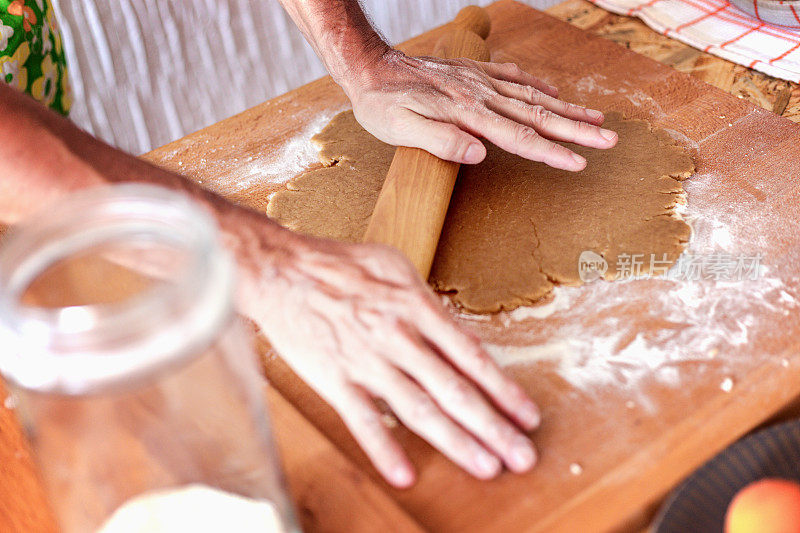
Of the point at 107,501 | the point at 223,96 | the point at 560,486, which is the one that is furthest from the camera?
the point at 223,96

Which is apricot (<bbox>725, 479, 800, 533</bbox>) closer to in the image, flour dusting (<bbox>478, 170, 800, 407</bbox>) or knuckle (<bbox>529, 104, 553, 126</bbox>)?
flour dusting (<bbox>478, 170, 800, 407</bbox>)

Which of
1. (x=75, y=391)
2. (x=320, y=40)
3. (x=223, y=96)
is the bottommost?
(x=223, y=96)

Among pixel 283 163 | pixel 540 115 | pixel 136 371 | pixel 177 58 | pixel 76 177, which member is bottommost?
pixel 177 58

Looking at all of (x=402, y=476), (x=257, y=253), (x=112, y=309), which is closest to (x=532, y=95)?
(x=257, y=253)

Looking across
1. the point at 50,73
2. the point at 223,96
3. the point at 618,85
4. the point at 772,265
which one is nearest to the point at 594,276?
the point at 772,265

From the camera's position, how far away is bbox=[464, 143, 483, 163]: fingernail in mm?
1190

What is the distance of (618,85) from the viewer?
1500 mm

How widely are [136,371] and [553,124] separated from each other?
972 mm

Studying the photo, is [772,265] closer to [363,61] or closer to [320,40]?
[363,61]

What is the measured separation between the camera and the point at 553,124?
1259 millimetres

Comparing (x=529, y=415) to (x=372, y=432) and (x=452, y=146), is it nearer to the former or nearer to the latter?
(x=372, y=432)

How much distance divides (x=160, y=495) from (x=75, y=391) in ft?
0.68

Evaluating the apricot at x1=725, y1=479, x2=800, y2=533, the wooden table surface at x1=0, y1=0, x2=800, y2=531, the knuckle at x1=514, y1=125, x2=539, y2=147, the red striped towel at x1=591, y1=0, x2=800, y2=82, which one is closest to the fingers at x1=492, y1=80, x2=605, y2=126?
the knuckle at x1=514, y1=125, x2=539, y2=147

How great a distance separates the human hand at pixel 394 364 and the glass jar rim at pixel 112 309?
0.30 metres
